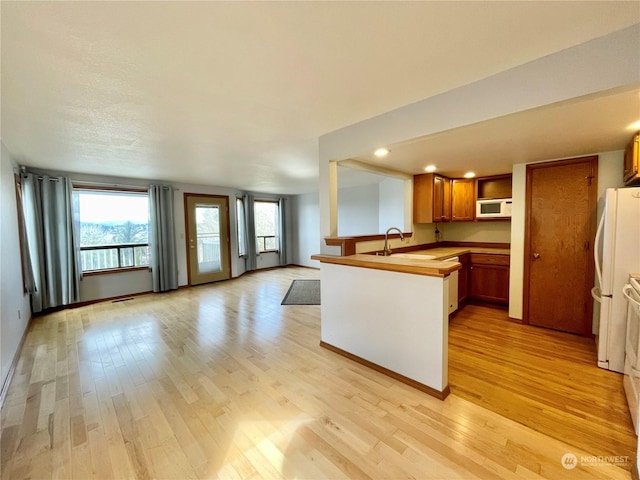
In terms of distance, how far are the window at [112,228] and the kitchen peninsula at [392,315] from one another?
444 centimetres

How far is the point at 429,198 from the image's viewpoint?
409 centimetres

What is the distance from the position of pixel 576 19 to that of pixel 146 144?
361 centimetres

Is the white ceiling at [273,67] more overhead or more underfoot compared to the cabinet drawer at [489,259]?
more overhead

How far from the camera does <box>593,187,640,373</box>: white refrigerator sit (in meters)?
2.22

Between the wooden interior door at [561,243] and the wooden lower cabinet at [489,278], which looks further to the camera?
the wooden lower cabinet at [489,278]

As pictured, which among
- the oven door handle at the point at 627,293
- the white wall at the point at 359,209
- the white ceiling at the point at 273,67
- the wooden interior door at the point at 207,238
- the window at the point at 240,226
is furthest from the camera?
the window at the point at 240,226

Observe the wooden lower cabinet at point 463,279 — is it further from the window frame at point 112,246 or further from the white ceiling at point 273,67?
the window frame at point 112,246

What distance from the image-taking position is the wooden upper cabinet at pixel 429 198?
161 inches

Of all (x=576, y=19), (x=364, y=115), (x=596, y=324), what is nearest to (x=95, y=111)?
(x=364, y=115)

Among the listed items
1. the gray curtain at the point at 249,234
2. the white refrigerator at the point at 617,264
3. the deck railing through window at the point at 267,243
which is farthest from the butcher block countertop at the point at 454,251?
the deck railing through window at the point at 267,243

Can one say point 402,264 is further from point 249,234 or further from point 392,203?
point 249,234

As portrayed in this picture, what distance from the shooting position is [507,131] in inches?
88.3

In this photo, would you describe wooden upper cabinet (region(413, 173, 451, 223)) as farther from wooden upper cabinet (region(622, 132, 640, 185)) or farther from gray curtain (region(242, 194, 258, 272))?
gray curtain (region(242, 194, 258, 272))

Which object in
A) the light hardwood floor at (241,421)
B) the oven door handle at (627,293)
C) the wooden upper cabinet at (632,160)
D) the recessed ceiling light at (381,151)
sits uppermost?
the recessed ceiling light at (381,151)
